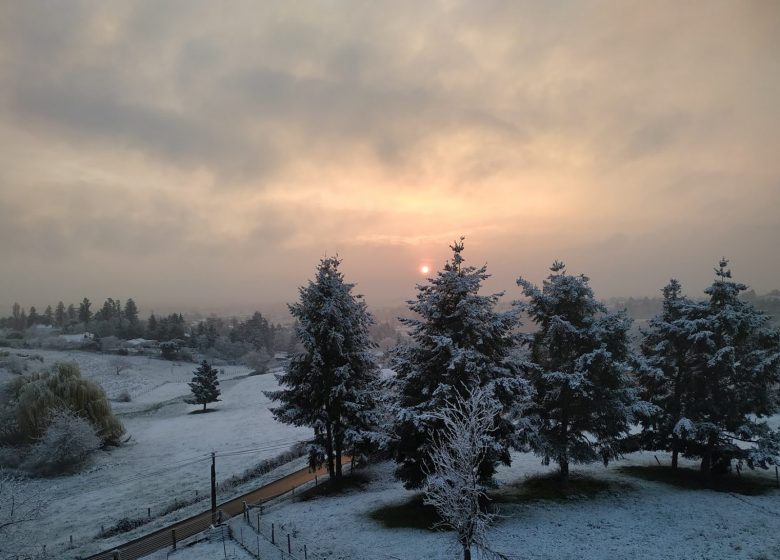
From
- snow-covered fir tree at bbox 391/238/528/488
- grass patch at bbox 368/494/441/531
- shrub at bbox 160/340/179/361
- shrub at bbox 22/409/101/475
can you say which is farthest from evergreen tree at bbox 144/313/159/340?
snow-covered fir tree at bbox 391/238/528/488

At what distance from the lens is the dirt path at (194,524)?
2370 centimetres

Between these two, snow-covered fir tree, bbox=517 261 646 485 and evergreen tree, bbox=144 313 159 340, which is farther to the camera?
evergreen tree, bbox=144 313 159 340

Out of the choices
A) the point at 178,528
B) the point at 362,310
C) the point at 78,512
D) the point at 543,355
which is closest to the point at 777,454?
the point at 543,355

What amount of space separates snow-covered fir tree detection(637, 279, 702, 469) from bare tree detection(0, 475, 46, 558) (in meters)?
34.8

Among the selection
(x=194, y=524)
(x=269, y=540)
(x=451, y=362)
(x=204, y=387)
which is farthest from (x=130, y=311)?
(x=451, y=362)

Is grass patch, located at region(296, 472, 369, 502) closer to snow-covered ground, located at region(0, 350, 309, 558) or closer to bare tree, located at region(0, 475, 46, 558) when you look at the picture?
snow-covered ground, located at region(0, 350, 309, 558)

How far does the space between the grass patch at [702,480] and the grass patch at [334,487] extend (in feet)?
59.9

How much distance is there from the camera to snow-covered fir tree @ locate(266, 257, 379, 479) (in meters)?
29.0

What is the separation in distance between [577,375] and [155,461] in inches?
1590

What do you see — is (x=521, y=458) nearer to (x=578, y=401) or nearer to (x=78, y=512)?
(x=578, y=401)

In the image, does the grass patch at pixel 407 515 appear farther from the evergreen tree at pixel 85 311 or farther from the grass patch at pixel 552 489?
the evergreen tree at pixel 85 311

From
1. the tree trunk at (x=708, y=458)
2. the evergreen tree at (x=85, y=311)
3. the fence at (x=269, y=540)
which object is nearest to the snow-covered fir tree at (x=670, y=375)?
the tree trunk at (x=708, y=458)

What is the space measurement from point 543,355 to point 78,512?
3374cm

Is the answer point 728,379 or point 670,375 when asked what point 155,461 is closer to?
point 670,375
